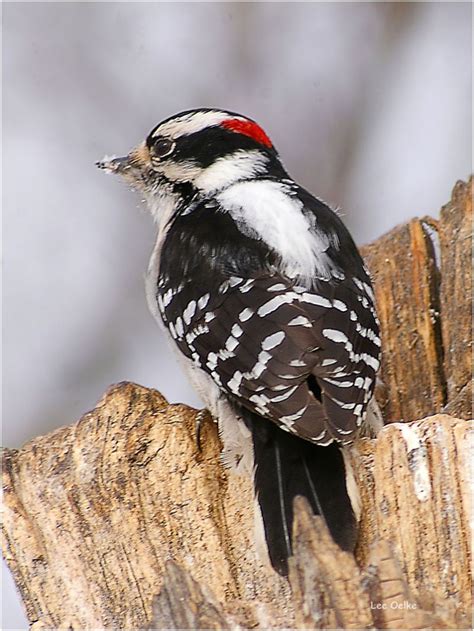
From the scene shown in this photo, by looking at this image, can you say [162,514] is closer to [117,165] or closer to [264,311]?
[264,311]

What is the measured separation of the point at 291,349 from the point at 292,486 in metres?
0.39

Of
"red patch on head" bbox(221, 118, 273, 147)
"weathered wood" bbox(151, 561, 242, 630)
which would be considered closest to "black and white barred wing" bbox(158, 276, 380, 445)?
"weathered wood" bbox(151, 561, 242, 630)

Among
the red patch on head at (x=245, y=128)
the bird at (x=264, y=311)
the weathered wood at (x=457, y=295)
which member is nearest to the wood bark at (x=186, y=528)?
the bird at (x=264, y=311)

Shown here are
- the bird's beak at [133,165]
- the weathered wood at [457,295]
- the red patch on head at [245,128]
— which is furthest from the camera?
the bird's beak at [133,165]

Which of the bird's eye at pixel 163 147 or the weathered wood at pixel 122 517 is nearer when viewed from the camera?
the weathered wood at pixel 122 517

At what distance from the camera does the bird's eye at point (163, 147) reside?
4105 mm

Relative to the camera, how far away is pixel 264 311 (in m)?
3.08

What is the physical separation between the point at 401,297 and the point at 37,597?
2082 millimetres

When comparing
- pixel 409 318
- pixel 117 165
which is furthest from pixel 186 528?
pixel 117 165

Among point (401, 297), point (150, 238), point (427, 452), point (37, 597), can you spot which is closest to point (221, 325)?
point (427, 452)

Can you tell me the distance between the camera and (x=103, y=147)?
5.83 m

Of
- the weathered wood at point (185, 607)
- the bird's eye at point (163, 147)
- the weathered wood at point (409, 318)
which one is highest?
the bird's eye at point (163, 147)

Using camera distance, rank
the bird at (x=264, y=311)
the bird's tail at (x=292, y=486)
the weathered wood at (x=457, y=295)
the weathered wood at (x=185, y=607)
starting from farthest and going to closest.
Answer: the weathered wood at (x=457, y=295)
the bird at (x=264, y=311)
the bird's tail at (x=292, y=486)
the weathered wood at (x=185, y=607)

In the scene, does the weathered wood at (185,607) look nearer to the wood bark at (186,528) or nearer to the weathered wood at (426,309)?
the wood bark at (186,528)
